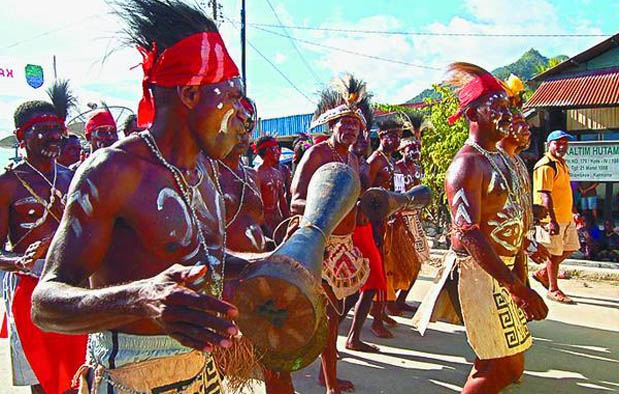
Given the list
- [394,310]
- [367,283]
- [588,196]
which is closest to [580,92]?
[588,196]

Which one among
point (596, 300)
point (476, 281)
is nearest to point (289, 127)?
point (596, 300)

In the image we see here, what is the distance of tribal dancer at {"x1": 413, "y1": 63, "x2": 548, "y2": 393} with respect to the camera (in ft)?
9.92

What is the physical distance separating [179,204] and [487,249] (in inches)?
74.1

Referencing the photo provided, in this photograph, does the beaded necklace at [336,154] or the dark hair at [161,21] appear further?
the beaded necklace at [336,154]

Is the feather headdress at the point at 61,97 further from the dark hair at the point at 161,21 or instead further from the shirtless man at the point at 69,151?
the dark hair at the point at 161,21

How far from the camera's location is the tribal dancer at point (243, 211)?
339 cm

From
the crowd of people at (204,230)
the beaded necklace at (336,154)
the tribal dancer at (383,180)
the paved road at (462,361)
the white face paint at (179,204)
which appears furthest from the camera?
the tribal dancer at (383,180)

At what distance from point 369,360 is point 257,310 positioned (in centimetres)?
344

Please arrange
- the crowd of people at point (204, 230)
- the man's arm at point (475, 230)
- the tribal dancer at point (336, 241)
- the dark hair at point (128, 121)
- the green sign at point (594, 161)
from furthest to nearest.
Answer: the green sign at point (594, 161), the dark hair at point (128, 121), the tribal dancer at point (336, 241), the man's arm at point (475, 230), the crowd of people at point (204, 230)

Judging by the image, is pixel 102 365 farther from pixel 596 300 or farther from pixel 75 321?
pixel 596 300

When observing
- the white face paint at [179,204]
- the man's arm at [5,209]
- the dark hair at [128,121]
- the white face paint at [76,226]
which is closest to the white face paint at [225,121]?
the white face paint at [179,204]

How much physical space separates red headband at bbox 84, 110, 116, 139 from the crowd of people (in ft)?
0.06

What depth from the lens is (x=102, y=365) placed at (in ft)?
5.66

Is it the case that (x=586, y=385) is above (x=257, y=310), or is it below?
below
